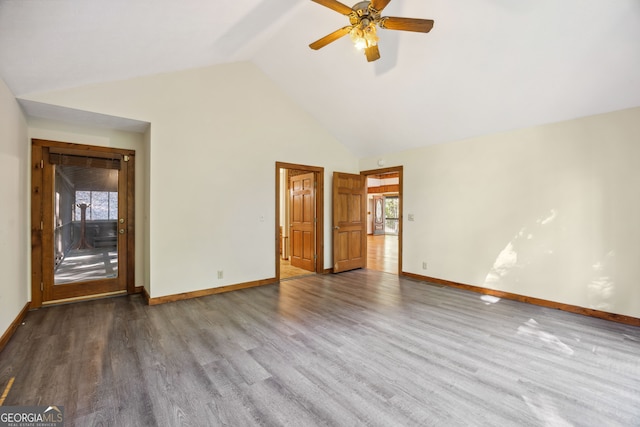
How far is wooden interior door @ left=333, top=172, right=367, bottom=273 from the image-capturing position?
5.74 m

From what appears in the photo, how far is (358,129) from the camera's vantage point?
535 cm

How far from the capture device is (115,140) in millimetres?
4098

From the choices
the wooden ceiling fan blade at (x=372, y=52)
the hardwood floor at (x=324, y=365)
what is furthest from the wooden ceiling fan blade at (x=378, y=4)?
the hardwood floor at (x=324, y=365)

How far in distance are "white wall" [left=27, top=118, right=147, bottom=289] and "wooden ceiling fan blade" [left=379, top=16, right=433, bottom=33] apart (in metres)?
3.78

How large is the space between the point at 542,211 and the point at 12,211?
632cm

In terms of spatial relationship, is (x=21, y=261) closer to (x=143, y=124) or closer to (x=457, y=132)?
(x=143, y=124)

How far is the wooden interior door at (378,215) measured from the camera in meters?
14.8

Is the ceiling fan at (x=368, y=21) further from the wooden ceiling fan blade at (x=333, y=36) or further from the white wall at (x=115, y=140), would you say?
the white wall at (x=115, y=140)

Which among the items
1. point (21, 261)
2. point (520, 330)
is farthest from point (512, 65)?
point (21, 261)

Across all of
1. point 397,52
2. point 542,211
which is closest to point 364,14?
point 397,52

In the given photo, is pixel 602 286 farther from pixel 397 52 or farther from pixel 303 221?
pixel 303 221

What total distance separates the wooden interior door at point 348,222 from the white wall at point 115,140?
3378 millimetres

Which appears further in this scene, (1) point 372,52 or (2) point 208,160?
(2) point 208,160

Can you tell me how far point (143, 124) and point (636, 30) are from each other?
5.49 m
